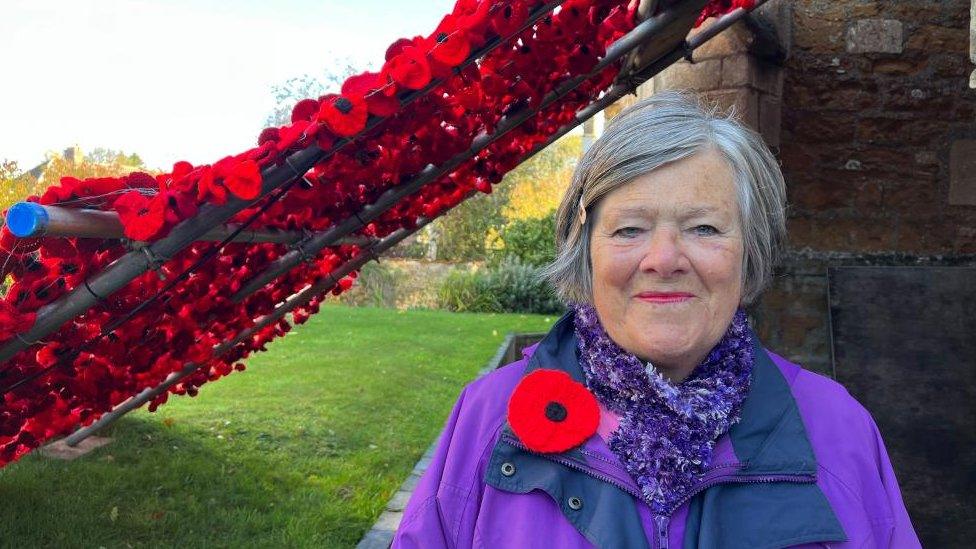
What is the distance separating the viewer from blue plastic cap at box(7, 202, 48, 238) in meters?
1.72

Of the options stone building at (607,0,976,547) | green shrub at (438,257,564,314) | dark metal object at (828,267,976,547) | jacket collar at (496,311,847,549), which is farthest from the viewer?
green shrub at (438,257,564,314)

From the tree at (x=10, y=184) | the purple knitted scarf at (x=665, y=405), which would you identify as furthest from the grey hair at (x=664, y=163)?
the tree at (x=10, y=184)

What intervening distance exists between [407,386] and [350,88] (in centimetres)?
582

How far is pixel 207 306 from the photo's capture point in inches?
113

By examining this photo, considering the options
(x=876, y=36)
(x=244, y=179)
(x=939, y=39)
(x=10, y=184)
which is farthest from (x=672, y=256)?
(x=10, y=184)

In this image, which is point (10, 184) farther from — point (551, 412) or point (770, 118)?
point (551, 412)

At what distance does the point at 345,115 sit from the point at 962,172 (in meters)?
3.65

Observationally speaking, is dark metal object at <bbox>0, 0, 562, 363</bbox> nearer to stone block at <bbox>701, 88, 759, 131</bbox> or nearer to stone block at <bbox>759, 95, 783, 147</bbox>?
stone block at <bbox>701, 88, 759, 131</bbox>

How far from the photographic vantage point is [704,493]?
145 centimetres

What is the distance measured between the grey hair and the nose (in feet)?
0.40

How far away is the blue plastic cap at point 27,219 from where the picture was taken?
172 centimetres

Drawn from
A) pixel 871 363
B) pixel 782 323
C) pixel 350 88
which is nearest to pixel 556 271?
pixel 350 88

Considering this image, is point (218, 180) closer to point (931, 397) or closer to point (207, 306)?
point (207, 306)

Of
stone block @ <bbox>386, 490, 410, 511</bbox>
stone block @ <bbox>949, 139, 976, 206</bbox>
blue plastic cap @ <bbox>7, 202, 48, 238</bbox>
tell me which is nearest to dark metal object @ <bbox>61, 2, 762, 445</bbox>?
stone block @ <bbox>386, 490, 410, 511</bbox>
